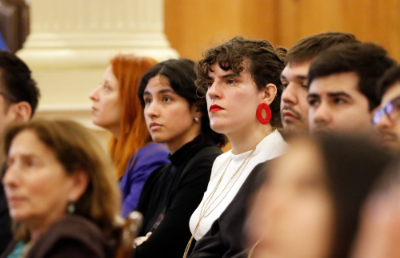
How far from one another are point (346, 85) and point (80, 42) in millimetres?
2413

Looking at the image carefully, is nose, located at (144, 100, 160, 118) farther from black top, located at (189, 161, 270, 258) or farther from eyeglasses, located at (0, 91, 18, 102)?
black top, located at (189, 161, 270, 258)

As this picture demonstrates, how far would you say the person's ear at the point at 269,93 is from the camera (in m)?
1.98

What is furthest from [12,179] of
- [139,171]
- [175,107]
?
[139,171]

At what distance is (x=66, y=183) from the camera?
1.25 m

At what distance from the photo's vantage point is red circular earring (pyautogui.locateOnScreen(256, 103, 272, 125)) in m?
1.97

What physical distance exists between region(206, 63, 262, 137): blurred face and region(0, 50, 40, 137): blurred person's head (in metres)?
0.82

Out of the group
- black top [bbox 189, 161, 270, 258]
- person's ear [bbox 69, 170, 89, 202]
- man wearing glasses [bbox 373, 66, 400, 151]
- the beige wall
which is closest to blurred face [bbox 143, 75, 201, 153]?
black top [bbox 189, 161, 270, 258]

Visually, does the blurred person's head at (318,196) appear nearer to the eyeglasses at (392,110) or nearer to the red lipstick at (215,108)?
the eyeglasses at (392,110)

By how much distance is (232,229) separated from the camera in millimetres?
1671

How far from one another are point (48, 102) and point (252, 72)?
1.84 metres

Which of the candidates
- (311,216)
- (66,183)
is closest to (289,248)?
(311,216)

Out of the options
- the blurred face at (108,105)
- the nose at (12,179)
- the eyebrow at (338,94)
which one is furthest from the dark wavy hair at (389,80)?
the blurred face at (108,105)

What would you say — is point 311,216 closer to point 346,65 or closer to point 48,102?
point 346,65

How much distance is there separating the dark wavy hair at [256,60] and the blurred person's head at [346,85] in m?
0.52
